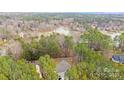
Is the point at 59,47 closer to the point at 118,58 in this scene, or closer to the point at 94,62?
the point at 94,62

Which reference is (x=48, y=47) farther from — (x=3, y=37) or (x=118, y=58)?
(x=118, y=58)

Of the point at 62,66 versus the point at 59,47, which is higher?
the point at 59,47

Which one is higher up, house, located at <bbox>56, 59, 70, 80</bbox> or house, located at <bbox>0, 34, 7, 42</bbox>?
house, located at <bbox>0, 34, 7, 42</bbox>

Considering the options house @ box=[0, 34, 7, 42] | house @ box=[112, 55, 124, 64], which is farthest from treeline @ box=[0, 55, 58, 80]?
house @ box=[112, 55, 124, 64]

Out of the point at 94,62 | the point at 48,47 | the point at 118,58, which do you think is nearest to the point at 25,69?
the point at 48,47

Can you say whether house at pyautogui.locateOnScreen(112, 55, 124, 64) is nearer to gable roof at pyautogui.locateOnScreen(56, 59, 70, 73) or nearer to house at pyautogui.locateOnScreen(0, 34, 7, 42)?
gable roof at pyautogui.locateOnScreen(56, 59, 70, 73)

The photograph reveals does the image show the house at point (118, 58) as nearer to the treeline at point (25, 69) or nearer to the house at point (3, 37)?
the treeline at point (25, 69)

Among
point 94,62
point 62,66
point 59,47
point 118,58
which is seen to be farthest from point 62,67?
point 118,58

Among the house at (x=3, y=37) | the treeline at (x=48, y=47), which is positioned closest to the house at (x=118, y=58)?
the treeline at (x=48, y=47)
